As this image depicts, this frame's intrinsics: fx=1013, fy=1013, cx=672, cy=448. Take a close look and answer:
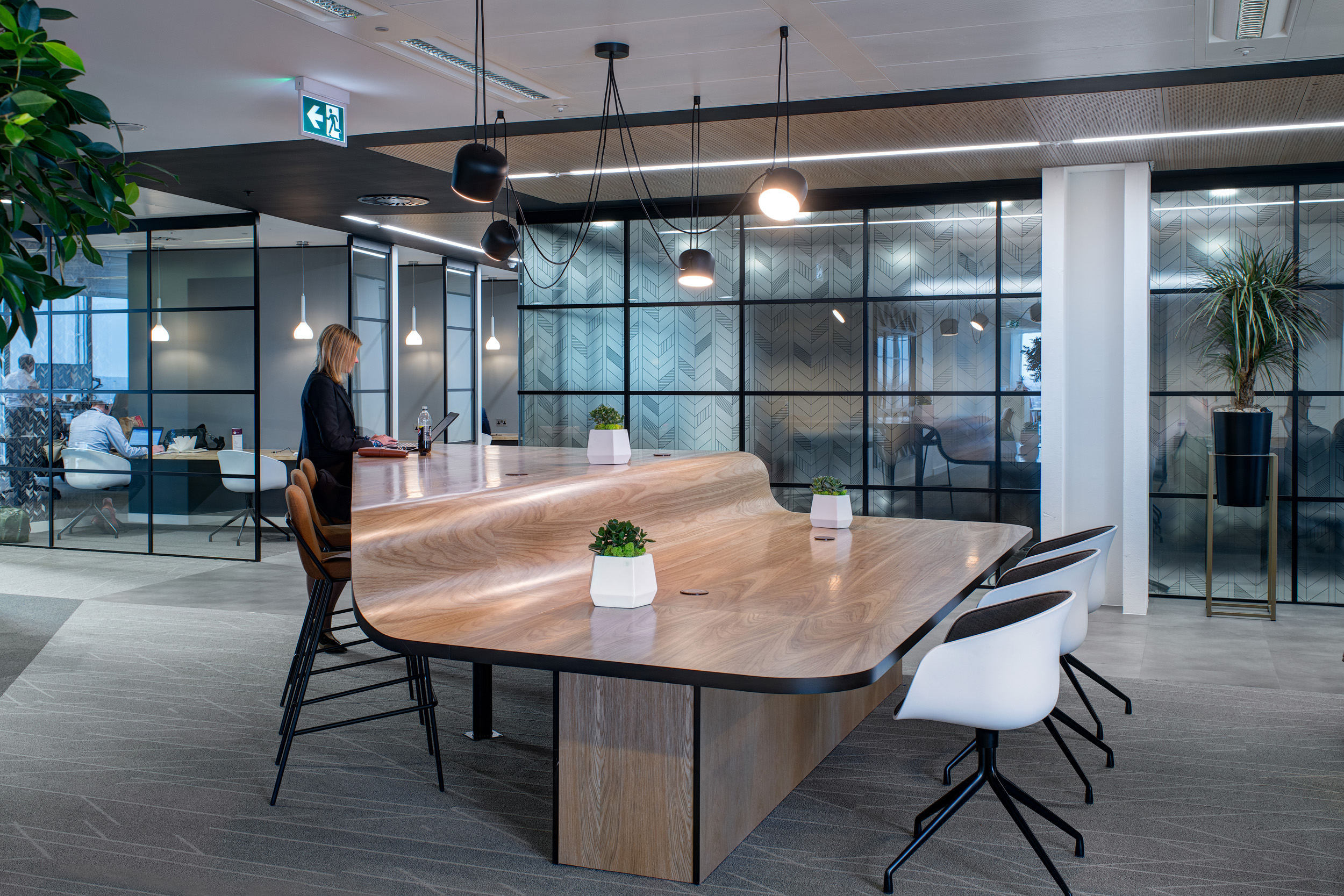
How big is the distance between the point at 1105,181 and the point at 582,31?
4012 millimetres

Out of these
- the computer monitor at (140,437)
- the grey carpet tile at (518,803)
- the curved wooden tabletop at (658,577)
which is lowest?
the grey carpet tile at (518,803)

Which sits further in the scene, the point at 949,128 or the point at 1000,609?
the point at 949,128

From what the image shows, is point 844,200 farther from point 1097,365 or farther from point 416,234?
point 416,234

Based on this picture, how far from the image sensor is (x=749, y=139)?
19.0 feet

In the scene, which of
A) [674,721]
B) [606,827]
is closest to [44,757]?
[606,827]

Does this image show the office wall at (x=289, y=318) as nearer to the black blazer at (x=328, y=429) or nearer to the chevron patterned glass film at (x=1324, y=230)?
the black blazer at (x=328, y=429)

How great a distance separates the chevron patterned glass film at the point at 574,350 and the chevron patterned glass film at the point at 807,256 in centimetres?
115

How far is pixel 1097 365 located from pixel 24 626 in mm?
6709

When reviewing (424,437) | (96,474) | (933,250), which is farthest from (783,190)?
(96,474)

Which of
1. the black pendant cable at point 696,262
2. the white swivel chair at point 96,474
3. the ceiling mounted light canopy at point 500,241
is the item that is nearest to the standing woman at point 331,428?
the ceiling mounted light canopy at point 500,241

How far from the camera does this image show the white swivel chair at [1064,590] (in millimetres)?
3279

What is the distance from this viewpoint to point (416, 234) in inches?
383

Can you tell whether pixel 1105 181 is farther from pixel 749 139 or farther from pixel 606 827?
pixel 606 827

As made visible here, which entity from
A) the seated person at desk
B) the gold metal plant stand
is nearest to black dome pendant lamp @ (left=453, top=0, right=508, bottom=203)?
the seated person at desk
